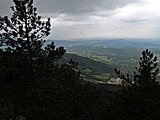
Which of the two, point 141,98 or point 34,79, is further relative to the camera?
point 34,79

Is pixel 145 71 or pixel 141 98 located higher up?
pixel 145 71

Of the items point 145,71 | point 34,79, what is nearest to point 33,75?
point 34,79

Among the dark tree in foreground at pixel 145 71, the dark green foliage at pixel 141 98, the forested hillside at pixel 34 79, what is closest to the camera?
the dark green foliage at pixel 141 98

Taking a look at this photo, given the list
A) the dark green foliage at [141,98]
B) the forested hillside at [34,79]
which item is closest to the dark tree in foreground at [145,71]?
the dark green foliage at [141,98]

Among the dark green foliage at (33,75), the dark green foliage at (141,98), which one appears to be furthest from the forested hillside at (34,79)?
the dark green foliage at (141,98)

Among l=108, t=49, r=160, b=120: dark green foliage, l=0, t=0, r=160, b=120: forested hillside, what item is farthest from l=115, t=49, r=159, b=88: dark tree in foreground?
l=0, t=0, r=160, b=120: forested hillside

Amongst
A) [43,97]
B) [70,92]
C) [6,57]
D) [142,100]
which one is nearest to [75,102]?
[70,92]

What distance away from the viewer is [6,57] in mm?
27109

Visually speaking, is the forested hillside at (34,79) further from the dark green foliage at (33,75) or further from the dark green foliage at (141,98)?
the dark green foliage at (141,98)

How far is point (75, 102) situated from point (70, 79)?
5517mm

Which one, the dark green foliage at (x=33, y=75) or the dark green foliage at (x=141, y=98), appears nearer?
the dark green foliage at (x=141, y=98)

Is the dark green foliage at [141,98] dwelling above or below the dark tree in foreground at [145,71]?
below

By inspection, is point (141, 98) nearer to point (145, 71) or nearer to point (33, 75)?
point (145, 71)

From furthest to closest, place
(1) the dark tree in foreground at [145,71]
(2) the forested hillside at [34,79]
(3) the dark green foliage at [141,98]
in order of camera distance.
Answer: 1. (2) the forested hillside at [34,79]
2. (1) the dark tree in foreground at [145,71]
3. (3) the dark green foliage at [141,98]
